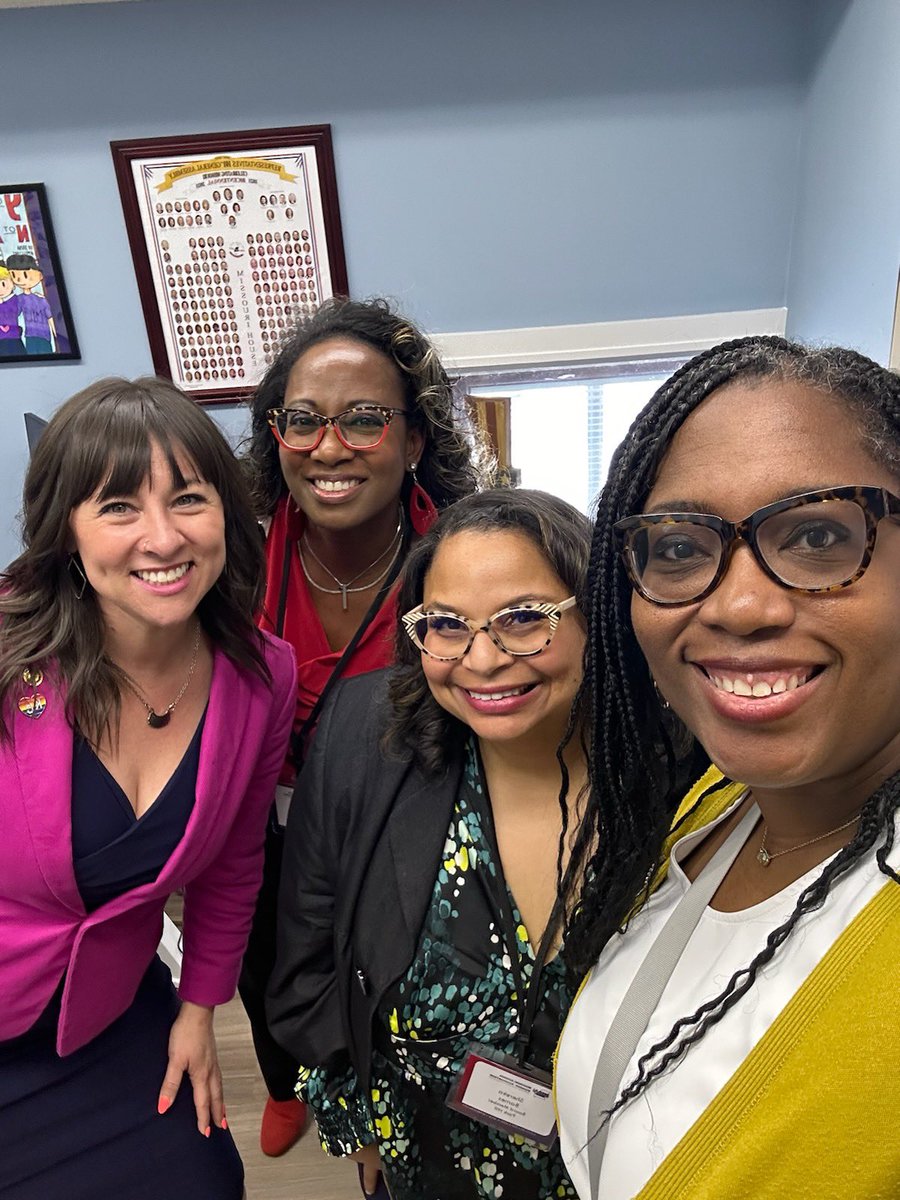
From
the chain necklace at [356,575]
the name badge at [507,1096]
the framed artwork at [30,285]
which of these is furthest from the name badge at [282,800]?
the framed artwork at [30,285]

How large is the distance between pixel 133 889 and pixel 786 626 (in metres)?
1.11

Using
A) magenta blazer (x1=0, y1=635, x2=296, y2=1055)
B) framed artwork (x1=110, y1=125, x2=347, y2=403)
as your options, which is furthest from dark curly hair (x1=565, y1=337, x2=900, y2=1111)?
framed artwork (x1=110, y1=125, x2=347, y2=403)

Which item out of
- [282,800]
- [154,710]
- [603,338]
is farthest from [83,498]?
[603,338]

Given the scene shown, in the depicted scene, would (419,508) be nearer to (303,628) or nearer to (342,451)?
(342,451)

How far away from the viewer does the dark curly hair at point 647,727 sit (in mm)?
611

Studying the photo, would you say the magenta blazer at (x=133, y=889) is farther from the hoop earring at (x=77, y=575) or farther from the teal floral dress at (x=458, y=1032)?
the teal floral dress at (x=458, y=1032)

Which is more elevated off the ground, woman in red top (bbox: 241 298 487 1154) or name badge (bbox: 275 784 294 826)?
woman in red top (bbox: 241 298 487 1154)

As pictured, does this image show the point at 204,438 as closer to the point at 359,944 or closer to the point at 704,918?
the point at 359,944

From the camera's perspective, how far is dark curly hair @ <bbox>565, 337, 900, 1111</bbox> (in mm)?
611

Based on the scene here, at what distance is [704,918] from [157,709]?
91cm

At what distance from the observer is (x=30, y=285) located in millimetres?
2408

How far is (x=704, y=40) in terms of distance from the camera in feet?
7.25

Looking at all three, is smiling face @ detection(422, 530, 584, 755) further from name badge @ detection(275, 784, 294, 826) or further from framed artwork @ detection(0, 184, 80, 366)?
framed artwork @ detection(0, 184, 80, 366)

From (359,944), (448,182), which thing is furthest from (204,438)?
(448,182)
